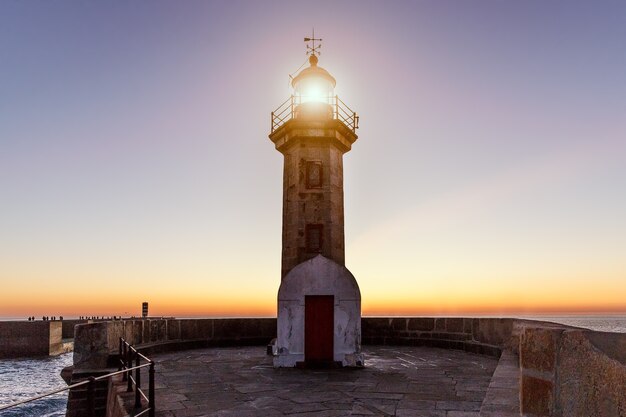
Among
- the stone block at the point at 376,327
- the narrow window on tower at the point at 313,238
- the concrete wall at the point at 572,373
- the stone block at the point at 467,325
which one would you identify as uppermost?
the narrow window on tower at the point at 313,238

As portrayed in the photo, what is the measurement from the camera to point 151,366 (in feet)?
20.7

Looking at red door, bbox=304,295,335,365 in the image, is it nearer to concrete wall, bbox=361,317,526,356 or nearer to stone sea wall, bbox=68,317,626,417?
stone sea wall, bbox=68,317,626,417

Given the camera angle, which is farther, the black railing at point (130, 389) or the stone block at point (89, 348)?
the stone block at point (89, 348)

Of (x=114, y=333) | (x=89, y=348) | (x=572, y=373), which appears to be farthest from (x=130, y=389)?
(x=572, y=373)

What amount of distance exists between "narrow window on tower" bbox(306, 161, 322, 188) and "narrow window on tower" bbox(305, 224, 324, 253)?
50.7 inches

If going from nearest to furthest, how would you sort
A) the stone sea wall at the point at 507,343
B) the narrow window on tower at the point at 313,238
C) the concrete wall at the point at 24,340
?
the stone sea wall at the point at 507,343, the narrow window on tower at the point at 313,238, the concrete wall at the point at 24,340

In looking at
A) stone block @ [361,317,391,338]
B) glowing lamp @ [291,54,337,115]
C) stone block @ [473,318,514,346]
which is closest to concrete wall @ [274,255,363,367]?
stone block @ [473,318,514,346]

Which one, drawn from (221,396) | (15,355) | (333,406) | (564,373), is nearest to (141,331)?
(221,396)

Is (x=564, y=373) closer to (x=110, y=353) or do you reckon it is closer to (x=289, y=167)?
(x=110, y=353)

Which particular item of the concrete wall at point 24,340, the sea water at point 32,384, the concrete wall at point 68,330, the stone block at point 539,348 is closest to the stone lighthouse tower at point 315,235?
the stone block at point 539,348

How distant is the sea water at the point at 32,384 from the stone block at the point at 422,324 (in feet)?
46.4

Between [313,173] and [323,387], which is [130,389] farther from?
[313,173]

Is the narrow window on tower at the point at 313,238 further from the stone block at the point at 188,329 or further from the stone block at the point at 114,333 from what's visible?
the stone block at the point at 114,333

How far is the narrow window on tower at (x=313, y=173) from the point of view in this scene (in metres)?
15.7
